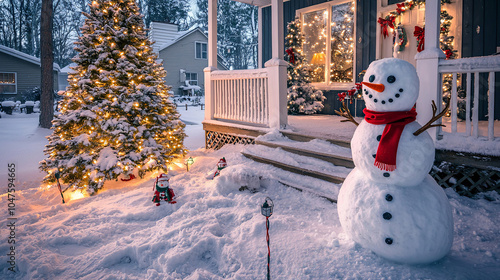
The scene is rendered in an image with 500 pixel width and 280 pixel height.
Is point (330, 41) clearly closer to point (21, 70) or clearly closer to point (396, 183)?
point (396, 183)

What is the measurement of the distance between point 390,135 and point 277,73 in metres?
3.54

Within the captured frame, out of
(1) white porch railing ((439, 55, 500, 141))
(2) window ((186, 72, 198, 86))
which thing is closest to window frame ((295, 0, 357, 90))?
(1) white porch railing ((439, 55, 500, 141))

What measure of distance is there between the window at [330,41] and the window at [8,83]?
21.9 metres

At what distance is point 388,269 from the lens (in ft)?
7.71

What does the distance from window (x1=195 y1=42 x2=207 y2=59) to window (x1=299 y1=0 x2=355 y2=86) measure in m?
20.0

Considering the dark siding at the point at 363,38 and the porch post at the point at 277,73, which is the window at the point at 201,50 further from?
the porch post at the point at 277,73

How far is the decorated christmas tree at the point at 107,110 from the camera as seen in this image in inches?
182

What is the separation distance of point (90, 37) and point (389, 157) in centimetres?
463

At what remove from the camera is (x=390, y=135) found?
233cm

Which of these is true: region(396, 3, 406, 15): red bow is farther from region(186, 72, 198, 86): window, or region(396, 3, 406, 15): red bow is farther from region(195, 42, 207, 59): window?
region(195, 42, 207, 59): window

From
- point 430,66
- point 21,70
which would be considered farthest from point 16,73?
point 430,66

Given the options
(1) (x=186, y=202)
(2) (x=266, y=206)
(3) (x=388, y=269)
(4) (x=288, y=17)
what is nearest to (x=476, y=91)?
(3) (x=388, y=269)

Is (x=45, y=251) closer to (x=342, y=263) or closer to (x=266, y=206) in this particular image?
(x=266, y=206)

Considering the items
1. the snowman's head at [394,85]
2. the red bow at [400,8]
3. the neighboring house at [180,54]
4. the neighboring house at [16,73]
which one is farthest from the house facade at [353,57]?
the neighboring house at [16,73]
